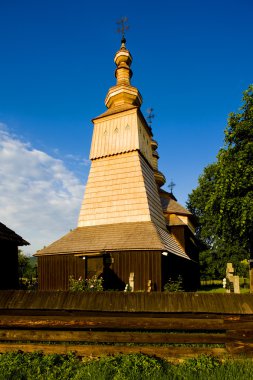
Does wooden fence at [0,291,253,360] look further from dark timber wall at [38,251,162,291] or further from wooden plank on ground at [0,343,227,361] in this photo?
dark timber wall at [38,251,162,291]

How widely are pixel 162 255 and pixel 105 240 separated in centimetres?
423

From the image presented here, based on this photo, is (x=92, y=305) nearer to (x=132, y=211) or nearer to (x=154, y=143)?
(x=132, y=211)

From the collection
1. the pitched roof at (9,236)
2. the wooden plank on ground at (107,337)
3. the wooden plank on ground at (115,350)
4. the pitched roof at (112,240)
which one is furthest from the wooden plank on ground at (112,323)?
the pitched roof at (112,240)

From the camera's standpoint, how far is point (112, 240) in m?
20.2

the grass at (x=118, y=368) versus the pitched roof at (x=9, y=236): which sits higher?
the pitched roof at (x=9, y=236)

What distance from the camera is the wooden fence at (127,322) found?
575 centimetres

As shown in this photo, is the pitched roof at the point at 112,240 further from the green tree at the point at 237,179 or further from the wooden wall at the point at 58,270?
the green tree at the point at 237,179

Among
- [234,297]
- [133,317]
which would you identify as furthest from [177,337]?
[234,297]

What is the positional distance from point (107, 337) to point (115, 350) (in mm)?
298

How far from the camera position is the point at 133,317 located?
6008mm

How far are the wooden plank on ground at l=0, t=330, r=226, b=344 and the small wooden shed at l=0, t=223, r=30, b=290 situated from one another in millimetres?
10880

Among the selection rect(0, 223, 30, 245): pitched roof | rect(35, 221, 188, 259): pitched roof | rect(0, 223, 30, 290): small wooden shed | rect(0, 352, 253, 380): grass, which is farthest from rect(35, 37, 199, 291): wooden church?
rect(0, 352, 253, 380): grass

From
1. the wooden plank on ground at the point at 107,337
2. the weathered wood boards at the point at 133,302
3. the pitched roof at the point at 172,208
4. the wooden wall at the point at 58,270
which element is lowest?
the wooden wall at the point at 58,270

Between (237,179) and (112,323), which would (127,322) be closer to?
(112,323)
